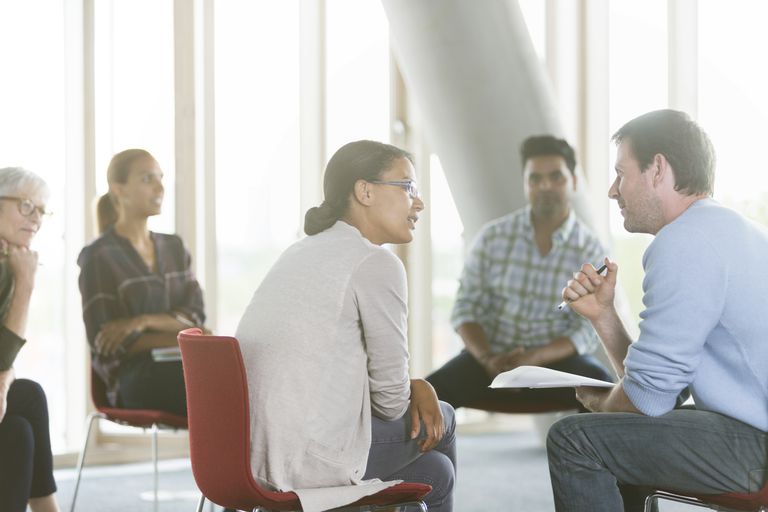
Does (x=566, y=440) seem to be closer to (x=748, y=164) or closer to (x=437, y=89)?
(x=437, y=89)

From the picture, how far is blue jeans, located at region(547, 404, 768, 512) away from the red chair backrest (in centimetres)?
63

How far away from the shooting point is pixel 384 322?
6.83ft

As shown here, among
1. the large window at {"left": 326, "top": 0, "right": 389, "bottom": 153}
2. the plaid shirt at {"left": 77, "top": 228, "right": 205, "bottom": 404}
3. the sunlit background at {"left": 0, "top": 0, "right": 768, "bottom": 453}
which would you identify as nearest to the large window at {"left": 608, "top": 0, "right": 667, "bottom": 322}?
the sunlit background at {"left": 0, "top": 0, "right": 768, "bottom": 453}

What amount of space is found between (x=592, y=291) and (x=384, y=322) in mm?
542

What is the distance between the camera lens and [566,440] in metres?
2.12

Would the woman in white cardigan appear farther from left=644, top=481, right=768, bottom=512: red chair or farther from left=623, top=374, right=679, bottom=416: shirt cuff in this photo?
left=644, top=481, right=768, bottom=512: red chair

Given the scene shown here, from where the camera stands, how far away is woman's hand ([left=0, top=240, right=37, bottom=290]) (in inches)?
117

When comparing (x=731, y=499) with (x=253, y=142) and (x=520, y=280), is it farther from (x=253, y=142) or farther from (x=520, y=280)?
(x=253, y=142)

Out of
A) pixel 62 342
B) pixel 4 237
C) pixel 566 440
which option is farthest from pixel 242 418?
pixel 62 342

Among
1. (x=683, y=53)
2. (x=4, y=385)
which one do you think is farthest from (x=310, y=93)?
(x=4, y=385)

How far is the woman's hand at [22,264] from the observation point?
2.97 metres

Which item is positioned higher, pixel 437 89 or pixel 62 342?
pixel 437 89

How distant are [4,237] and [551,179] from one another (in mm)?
2254

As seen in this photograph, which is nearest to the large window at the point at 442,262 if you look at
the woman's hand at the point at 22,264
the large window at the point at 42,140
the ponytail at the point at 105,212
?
the large window at the point at 42,140
